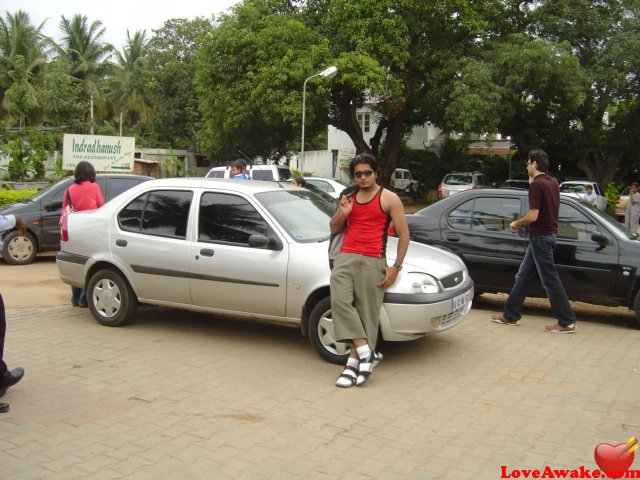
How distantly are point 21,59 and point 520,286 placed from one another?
2941 cm

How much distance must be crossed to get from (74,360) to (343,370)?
2454 millimetres

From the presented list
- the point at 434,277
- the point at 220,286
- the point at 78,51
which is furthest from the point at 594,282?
the point at 78,51

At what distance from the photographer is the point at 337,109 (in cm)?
2898

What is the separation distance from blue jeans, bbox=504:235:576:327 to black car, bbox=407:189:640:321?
0.48 meters

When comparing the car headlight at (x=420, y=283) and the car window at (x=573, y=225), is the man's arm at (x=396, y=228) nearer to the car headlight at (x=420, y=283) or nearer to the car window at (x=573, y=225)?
the car headlight at (x=420, y=283)

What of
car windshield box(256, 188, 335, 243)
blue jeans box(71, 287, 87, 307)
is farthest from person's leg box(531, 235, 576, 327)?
blue jeans box(71, 287, 87, 307)

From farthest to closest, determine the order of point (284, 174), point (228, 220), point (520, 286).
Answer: point (284, 174), point (520, 286), point (228, 220)

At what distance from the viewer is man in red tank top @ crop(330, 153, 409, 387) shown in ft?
16.8

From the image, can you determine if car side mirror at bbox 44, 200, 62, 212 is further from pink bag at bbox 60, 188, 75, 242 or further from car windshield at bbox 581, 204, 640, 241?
car windshield at bbox 581, 204, 640, 241

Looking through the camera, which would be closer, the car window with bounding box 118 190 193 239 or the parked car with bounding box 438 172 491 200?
the car window with bounding box 118 190 193 239

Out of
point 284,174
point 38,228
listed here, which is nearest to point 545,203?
point 38,228

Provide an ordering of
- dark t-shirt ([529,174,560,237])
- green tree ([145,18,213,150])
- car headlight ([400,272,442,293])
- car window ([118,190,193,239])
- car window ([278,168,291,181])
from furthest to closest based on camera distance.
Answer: green tree ([145,18,213,150])
car window ([278,168,291,181])
dark t-shirt ([529,174,560,237])
car window ([118,190,193,239])
car headlight ([400,272,442,293])

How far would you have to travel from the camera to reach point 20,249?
37.9ft

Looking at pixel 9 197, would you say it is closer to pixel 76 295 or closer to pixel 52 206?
pixel 52 206
